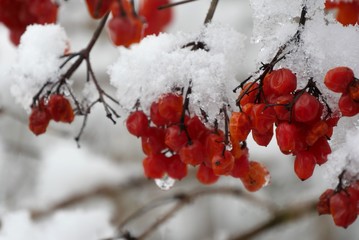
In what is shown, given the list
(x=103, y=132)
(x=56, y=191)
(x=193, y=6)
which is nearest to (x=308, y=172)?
(x=56, y=191)

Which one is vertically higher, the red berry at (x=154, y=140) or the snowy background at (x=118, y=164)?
the snowy background at (x=118, y=164)

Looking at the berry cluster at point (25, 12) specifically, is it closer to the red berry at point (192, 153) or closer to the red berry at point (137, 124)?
the red berry at point (137, 124)

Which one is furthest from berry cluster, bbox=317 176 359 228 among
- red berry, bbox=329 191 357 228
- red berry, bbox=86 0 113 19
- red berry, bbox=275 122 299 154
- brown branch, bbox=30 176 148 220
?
brown branch, bbox=30 176 148 220

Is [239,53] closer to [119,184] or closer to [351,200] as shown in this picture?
[351,200]

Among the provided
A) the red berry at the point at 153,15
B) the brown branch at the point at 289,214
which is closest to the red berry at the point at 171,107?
the red berry at the point at 153,15

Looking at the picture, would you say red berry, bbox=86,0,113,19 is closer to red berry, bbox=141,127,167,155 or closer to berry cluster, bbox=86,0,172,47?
berry cluster, bbox=86,0,172,47

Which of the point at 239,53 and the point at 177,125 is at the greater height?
the point at 239,53
